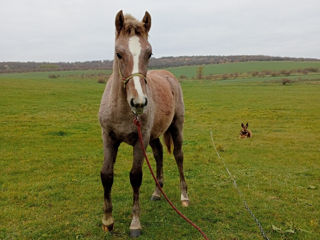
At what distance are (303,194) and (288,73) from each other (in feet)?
181

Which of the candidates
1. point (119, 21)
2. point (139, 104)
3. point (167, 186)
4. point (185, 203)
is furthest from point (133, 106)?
point (167, 186)

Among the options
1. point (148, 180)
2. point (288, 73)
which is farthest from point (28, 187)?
point (288, 73)

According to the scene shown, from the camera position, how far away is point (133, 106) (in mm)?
3020

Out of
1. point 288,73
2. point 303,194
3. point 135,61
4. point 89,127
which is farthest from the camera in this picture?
point 288,73

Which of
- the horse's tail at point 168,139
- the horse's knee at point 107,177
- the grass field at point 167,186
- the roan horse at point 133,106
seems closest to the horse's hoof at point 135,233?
the roan horse at point 133,106

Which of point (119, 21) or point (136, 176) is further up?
point (119, 21)

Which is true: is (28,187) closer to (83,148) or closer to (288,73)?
(83,148)

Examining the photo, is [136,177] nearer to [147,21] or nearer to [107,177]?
[107,177]

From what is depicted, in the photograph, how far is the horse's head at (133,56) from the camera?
119 inches

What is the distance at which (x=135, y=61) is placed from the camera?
3170 mm

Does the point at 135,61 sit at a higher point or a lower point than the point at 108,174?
higher

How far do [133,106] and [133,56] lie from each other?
0.61 metres

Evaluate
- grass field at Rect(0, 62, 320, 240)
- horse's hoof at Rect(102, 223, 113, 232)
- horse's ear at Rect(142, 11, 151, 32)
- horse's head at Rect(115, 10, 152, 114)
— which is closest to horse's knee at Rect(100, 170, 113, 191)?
horse's hoof at Rect(102, 223, 113, 232)

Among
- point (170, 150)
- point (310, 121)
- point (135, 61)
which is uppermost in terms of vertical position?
point (135, 61)
